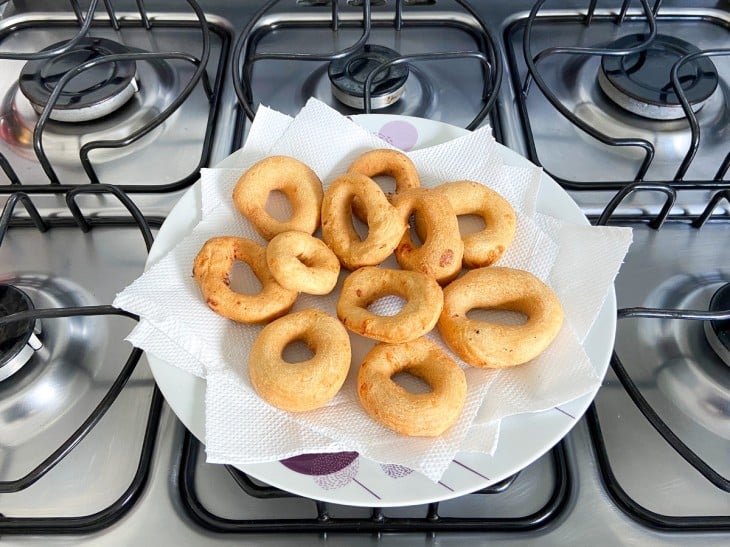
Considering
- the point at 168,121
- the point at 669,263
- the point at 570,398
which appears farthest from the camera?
the point at 168,121

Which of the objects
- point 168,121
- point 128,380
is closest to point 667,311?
point 128,380

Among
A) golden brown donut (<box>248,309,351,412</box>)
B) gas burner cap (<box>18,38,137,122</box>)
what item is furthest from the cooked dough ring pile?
gas burner cap (<box>18,38,137,122</box>)

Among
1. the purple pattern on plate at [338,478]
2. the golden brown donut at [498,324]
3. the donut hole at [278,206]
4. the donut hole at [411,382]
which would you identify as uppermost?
the donut hole at [278,206]

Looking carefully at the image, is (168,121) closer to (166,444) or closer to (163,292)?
(163,292)

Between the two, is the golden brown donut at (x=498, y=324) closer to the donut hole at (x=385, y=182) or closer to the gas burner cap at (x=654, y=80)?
the donut hole at (x=385, y=182)

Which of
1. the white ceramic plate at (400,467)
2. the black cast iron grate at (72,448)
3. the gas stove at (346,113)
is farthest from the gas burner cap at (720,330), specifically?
the black cast iron grate at (72,448)

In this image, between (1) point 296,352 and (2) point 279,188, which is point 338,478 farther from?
(2) point 279,188

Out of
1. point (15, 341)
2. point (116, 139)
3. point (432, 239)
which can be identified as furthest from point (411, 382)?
point (116, 139)
